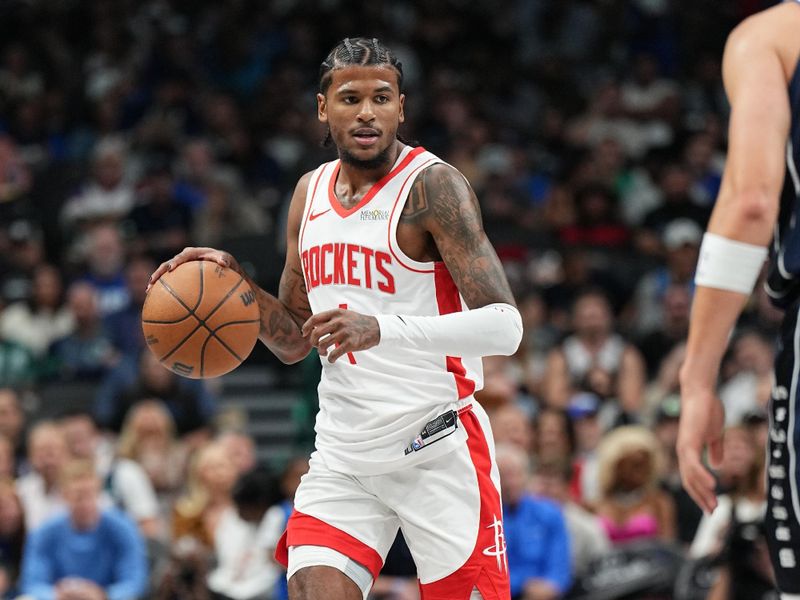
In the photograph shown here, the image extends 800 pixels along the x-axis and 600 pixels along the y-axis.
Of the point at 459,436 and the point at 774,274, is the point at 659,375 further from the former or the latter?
the point at 774,274

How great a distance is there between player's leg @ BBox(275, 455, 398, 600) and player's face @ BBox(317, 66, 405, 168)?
103 cm

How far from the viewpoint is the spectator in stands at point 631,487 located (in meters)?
8.64

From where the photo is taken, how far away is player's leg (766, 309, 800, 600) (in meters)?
2.95

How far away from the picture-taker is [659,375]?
34.8 feet

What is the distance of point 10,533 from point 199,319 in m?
4.81

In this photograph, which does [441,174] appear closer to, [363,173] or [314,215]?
[363,173]

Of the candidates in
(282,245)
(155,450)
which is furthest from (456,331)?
(282,245)

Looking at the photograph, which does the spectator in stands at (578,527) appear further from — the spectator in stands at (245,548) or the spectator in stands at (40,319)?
the spectator in stands at (40,319)

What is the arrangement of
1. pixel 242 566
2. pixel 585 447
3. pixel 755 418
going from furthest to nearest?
pixel 585 447
pixel 242 566
pixel 755 418

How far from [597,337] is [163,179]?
479 centimetres

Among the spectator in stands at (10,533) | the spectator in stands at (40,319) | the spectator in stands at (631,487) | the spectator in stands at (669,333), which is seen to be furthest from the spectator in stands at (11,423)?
the spectator in stands at (669,333)

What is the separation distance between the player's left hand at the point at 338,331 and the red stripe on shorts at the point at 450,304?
0.54m

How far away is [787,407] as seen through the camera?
2984 millimetres

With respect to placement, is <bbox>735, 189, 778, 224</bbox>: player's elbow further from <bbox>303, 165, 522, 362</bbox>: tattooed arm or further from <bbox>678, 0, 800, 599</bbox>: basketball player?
<bbox>303, 165, 522, 362</bbox>: tattooed arm
